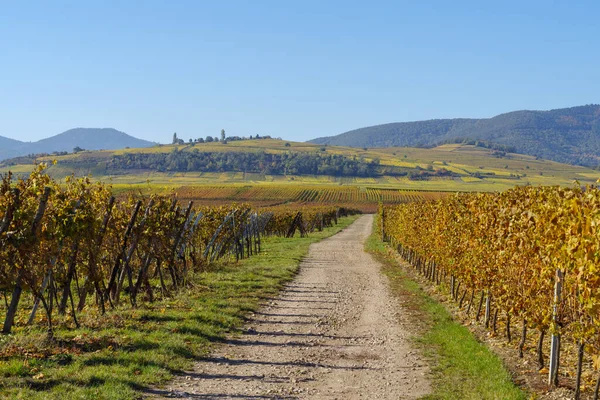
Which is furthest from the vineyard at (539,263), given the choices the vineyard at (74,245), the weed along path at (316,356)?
the vineyard at (74,245)

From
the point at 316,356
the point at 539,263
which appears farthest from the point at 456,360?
the point at 316,356

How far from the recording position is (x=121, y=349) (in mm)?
9555

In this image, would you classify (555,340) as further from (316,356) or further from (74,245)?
(74,245)

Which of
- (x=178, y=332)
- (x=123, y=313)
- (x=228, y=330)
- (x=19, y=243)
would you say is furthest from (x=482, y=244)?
(x=19, y=243)

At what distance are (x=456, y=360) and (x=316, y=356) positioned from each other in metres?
2.39

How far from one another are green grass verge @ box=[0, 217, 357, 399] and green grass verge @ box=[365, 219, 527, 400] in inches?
154

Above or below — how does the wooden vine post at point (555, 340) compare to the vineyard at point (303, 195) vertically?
above

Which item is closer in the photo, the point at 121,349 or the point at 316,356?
the point at 121,349

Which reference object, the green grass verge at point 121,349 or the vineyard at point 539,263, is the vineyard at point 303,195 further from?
the green grass verge at point 121,349

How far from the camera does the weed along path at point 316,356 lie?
8367 millimetres

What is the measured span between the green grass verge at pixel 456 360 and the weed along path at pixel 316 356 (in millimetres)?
314

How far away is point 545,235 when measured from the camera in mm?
9133

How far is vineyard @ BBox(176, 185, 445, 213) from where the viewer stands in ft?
370

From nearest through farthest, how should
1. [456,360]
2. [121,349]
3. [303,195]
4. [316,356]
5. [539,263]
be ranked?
Answer: [121,349] → [539,263] → [456,360] → [316,356] → [303,195]
